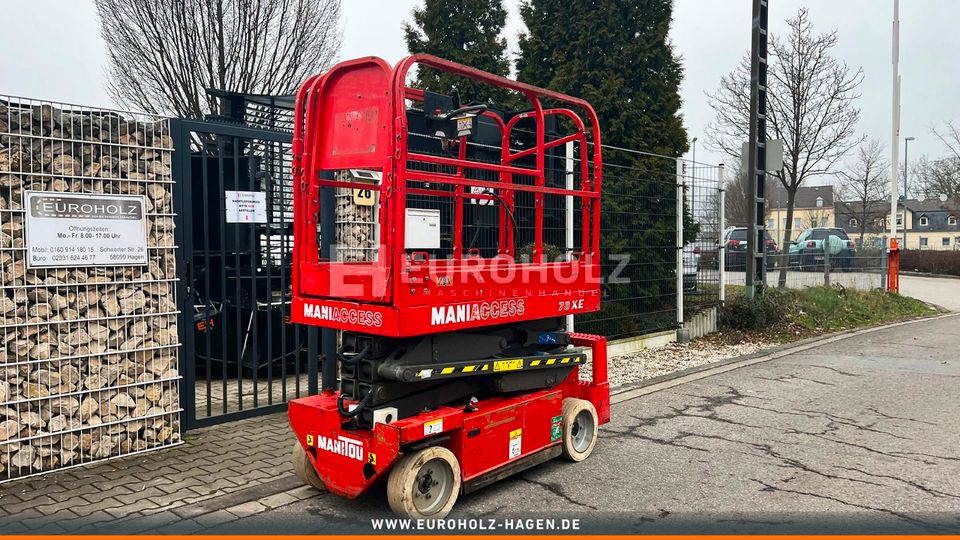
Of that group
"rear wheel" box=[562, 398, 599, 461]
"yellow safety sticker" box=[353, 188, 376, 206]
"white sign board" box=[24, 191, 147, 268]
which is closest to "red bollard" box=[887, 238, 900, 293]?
"rear wheel" box=[562, 398, 599, 461]

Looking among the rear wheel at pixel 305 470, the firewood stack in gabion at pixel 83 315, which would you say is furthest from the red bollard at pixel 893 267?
the firewood stack in gabion at pixel 83 315

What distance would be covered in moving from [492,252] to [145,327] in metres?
3.33

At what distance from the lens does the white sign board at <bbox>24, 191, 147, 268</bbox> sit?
479 cm

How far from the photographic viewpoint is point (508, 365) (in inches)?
187

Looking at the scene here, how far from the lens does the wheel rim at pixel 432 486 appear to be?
416 cm

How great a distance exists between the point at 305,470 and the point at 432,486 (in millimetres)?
922

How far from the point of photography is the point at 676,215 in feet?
34.7


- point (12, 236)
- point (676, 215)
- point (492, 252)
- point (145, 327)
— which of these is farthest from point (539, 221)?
point (676, 215)

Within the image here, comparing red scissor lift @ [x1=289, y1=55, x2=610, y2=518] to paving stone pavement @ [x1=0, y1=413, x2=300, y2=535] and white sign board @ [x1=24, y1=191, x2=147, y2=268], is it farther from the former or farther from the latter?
white sign board @ [x1=24, y1=191, x2=147, y2=268]

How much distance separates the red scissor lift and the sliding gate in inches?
57.5

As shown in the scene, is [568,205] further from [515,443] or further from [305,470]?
[305,470]

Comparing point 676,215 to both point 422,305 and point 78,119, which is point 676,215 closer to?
point 422,305

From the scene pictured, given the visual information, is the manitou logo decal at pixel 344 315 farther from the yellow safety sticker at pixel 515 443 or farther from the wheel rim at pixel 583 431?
the wheel rim at pixel 583 431

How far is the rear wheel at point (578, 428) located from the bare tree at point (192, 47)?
1101 cm
